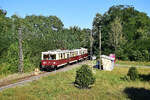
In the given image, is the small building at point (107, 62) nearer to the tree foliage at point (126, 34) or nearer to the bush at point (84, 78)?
the bush at point (84, 78)

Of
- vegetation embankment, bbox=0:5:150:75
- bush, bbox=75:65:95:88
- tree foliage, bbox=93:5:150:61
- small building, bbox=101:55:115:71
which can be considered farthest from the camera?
tree foliage, bbox=93:5:150:61

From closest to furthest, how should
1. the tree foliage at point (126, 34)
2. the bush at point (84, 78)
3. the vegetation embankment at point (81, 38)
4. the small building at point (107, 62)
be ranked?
the bush at point (84, 78)
the vegetation embankment at point (81, 38)
the small building at point (107, 62)
the tree foliage at point (126, 34)

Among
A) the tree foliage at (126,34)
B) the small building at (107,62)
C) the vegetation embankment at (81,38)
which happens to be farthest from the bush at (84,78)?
the tree foliage at (126,34)

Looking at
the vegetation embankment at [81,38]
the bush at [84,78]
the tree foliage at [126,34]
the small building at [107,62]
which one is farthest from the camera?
the tree foliage at [126,34]

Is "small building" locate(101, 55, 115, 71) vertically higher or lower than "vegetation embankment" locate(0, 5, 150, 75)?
lower

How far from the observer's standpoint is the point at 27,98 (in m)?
12.0

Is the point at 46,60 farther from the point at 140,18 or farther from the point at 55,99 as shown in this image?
the point at 140,18

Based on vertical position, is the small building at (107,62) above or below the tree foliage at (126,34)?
below

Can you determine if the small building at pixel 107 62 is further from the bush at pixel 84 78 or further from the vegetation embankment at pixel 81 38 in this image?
the bush at pixel 84 78

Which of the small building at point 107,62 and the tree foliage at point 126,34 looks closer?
the small building at point 107,62

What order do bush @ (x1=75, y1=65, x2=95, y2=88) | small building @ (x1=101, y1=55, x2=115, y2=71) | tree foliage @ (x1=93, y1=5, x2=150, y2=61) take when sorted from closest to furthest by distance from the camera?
bush @ (x1=75, y1=65, x2=95, y2=88) → small building @ (x1=101, y1=55, x2=115, y2=71) → tree foliage @ (x1=93, y1=5, x2=150, y2=61)

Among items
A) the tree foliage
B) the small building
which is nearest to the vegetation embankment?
the tree foliage

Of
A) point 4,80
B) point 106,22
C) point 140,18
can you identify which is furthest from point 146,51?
point 4,80

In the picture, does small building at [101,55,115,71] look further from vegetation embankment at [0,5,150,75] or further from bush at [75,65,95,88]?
bush at [75,65,95,88]
